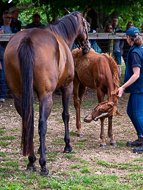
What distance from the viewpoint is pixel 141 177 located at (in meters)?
3.63

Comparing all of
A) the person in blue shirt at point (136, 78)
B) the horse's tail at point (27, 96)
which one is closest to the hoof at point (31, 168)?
the horse's tail at point (27, 96)

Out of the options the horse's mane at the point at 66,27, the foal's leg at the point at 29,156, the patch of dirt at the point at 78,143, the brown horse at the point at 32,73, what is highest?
the horse's mane at the point at 66,27

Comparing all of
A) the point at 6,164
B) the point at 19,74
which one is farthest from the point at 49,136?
the point at 19,74

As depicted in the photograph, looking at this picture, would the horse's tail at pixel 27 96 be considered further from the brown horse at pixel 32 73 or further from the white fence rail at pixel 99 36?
the white fence rail at pixel 99 36

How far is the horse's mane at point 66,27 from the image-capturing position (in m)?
4.68

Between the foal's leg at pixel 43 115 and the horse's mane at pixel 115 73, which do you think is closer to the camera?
the foal's leg at pixel 43 115

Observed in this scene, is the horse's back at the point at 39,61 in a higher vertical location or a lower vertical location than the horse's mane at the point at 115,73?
higher

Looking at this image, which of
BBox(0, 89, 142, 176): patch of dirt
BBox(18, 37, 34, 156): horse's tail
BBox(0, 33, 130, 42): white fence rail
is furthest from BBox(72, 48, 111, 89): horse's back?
BBox(0, 33, 130, 42): white fence rail

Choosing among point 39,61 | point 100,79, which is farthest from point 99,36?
point 39,61

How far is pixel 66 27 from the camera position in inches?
194

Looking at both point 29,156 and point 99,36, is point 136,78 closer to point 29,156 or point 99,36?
point 29,156

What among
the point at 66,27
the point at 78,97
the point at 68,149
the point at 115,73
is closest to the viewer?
the point at 68,149

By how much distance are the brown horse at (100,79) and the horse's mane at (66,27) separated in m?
0.86

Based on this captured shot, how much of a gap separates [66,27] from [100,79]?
1.23 meters
